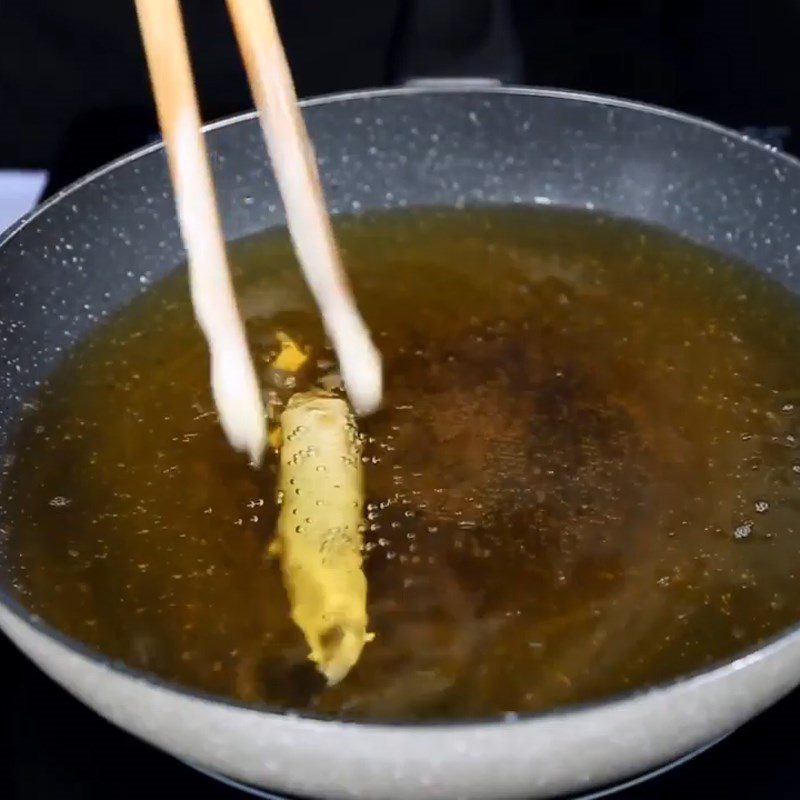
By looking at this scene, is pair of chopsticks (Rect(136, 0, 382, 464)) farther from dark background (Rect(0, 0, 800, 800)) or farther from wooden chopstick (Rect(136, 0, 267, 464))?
dark background (Rect(0, 0, 800, 800))

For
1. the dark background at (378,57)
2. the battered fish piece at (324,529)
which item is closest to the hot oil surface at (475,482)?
the battered fish piece at (324,529)

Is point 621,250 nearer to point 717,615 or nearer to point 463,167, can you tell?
point 463,167

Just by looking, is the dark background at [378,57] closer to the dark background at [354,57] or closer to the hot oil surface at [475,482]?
the dark background at [354,57]

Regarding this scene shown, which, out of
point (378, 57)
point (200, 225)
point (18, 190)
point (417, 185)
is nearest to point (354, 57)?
point (378, 57)

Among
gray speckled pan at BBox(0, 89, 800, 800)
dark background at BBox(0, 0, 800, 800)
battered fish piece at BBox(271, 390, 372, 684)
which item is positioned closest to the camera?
battered fish piece at BBox(271, 390, 372, 684)

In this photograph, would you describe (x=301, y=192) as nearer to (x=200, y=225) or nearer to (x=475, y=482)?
(x=200, y=225)

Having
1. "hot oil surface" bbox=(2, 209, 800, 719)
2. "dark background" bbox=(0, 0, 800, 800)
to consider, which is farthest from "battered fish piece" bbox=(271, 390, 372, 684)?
"dark background" bbox=(0, 0, 800, 800)
